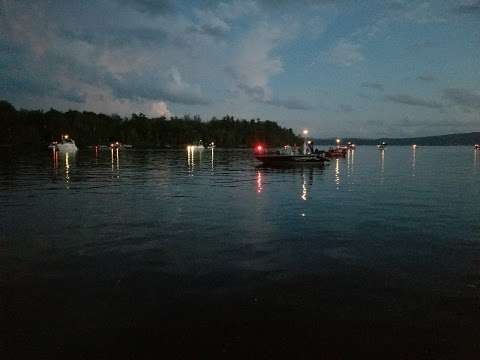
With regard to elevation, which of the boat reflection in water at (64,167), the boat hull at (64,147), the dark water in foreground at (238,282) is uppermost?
the boat hull at (64,147)

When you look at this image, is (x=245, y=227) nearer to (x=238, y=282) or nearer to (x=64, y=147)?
(x=238, y=282)

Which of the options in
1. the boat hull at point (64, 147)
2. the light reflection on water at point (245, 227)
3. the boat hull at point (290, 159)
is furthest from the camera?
the boat hull at point (64, 147)

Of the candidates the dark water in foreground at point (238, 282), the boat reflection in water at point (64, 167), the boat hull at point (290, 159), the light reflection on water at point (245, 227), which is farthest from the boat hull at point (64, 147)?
the dark water in foreground at point (238, 282)

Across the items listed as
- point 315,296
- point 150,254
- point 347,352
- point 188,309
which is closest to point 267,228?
point 150,254

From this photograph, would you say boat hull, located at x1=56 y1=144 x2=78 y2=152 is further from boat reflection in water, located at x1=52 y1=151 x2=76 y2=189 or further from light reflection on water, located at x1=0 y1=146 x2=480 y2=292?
light reflection on water, located at x1=0 y1=146 x2=480 y2=292

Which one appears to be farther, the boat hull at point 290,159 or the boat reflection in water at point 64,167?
the boat hull at point 290,159

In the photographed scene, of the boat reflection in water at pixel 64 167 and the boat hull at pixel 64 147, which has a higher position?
the boat hull at pixel 64 147

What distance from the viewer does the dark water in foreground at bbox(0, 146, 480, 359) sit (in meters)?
8.09

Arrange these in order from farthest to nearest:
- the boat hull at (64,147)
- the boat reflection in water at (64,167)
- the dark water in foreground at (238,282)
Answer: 1. the boat hull at (64,147)
2. the boat reflection in water at (64,167)
3. the dark water in foreground at (238,282)

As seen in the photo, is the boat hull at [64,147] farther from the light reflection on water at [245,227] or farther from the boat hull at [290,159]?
the light reflection on water at [245,227]

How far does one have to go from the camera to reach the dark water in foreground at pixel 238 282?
8.09m

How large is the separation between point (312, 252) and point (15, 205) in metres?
19.9

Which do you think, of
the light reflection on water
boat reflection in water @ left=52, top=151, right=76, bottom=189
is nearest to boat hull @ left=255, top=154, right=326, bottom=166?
boat reflection in water @ left=52, top=151, right=76, bottom=189

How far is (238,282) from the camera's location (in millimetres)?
11344
